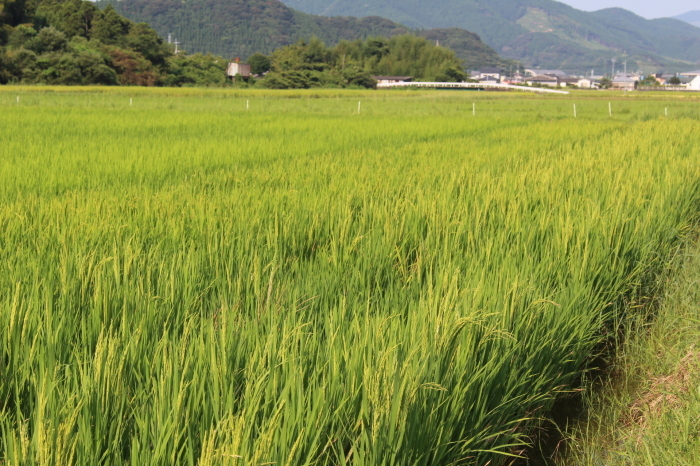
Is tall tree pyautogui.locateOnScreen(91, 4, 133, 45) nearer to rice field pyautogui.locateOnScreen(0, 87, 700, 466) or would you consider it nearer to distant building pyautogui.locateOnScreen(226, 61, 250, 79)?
distant building pyautogui.locateOnScreen(226, 61, 250, 79)

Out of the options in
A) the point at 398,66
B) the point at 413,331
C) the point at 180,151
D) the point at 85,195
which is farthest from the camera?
the point at 398,66

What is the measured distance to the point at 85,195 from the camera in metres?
4.64

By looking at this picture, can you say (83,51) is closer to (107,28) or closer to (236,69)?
(107,28)

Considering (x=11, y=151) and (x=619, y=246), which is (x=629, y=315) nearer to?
(x=619, y=246)

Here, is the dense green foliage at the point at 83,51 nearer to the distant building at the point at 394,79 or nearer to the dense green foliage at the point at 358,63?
the dense green foliage at the point at 358,63

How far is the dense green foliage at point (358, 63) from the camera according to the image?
6888 cm

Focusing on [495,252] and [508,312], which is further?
[495,252]

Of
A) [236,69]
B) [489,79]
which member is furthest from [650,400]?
[489,79]

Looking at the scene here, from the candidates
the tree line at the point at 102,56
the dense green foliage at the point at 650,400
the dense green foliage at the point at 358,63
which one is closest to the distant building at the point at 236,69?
the tree line at the point at 102,56

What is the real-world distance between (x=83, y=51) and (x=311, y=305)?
48.6 m

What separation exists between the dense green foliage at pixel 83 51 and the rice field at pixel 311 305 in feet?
132

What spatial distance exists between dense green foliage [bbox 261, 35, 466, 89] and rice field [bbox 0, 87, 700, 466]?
5960 centimetres

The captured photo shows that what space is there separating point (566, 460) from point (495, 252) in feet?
3.25

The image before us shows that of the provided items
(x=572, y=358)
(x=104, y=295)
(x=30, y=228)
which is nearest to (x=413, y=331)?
(x=104, y=295)
